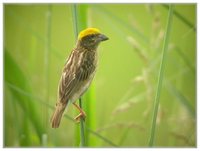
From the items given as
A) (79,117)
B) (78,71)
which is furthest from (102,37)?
(79,117)

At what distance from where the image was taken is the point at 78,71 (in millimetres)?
1547

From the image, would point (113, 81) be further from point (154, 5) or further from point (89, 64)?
point (154, 5)

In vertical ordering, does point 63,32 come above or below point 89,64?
above

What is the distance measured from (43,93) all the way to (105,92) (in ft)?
0.86

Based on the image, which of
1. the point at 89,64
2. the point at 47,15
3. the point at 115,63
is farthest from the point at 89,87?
Result: the point at 47,15

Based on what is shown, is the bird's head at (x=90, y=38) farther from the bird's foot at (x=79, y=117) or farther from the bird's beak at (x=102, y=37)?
the bird's foot at (x=79, y=117)

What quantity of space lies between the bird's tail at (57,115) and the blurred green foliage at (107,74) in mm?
45

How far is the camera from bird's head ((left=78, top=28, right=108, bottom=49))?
59.0 inches

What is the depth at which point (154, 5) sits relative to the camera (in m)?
1.72

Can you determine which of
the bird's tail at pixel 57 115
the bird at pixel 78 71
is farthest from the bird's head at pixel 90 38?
the bird's tail at pixel 57 115

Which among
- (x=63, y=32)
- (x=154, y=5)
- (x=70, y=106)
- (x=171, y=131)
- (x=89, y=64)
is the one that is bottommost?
(x=171, y=131)

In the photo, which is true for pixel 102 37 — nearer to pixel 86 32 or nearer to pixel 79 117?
pixel 86 32

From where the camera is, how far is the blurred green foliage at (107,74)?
163 centimetres

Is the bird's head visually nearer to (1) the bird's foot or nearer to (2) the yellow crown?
(2) the yellow crown
